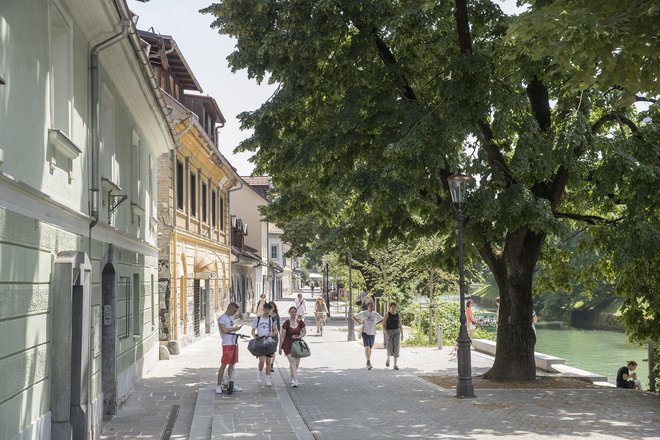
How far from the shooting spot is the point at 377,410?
1215cm

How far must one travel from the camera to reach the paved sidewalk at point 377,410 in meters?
10.4

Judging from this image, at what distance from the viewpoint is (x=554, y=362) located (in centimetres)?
1822

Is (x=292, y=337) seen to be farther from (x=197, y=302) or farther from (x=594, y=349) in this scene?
(x=594, y=349)

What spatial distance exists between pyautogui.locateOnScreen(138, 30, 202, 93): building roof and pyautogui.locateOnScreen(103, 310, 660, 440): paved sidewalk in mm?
8422

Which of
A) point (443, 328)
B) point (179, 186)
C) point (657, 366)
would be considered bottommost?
point (657, 366)

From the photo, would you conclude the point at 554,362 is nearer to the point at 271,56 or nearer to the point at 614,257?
the point at 614,257

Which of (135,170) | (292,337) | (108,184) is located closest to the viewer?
(108,184)

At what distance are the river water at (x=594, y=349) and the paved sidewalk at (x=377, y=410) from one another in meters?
9.95

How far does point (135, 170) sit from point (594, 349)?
27.7 metres

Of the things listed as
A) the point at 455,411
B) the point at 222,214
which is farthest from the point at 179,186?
the point at 455,411

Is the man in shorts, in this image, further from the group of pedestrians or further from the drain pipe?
the drain pipe

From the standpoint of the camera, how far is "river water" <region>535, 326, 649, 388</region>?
28453 millimetres

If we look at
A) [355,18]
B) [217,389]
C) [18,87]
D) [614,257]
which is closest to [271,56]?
[355,18]

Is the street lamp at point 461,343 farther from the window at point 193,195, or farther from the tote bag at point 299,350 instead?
the window at point 193,195
